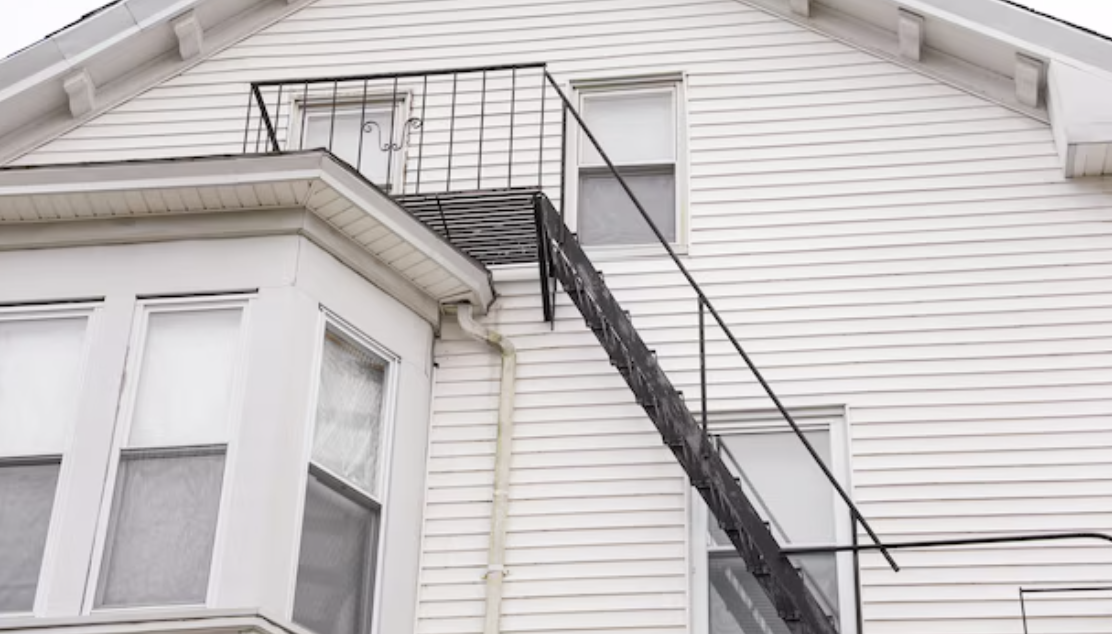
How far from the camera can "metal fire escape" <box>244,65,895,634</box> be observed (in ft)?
32.7

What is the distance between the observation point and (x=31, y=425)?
33.7 ft

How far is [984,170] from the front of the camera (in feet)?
38.8

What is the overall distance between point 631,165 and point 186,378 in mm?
3969

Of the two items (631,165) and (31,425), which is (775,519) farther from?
(31,425)

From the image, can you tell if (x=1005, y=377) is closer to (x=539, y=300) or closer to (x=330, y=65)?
(x=539, y=300)

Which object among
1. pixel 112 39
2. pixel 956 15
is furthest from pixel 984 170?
pixel 112 39

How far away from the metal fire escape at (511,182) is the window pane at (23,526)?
309 centimetres

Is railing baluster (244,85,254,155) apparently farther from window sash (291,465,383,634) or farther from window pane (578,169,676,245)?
window sash (291,465,383,634)

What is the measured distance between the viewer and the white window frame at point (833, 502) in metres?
10.4

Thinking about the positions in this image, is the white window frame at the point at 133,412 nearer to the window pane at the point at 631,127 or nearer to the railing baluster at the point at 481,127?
the railing baluster at the point at 481,127

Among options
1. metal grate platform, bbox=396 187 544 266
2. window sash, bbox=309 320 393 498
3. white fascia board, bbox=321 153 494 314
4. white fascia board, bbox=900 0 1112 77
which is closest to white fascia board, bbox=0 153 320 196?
white fascia board, bbox=321 153 494 314

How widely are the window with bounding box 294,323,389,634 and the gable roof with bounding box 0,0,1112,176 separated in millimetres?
3943

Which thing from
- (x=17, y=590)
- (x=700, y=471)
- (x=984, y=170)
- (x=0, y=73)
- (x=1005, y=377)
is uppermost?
(x=0, y=73)

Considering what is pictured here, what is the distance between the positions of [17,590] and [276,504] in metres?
1.56
